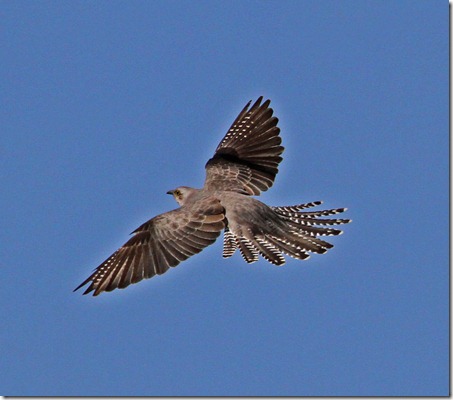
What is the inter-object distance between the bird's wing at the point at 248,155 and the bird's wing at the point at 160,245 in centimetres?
125

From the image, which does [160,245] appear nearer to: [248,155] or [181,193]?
[181,193]

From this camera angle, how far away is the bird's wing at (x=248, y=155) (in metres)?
15.2

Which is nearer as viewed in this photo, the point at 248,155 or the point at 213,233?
the point at 213,233

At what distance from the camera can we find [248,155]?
15.8 meters

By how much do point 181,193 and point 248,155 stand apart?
157cm

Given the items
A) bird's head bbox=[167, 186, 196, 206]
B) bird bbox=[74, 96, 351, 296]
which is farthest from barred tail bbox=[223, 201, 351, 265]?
bird's head bbox=[167, 186, 196, 206]

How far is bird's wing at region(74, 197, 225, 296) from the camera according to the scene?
13039mm

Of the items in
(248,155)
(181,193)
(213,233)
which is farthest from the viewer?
(248,155)

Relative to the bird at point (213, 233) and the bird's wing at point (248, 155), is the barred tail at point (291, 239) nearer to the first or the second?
the bird at point (213, 233)

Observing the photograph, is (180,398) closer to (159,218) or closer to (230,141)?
(159,218)

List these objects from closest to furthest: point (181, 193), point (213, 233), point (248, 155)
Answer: point (213, 233)
point (181, 193)
point (248, 155)

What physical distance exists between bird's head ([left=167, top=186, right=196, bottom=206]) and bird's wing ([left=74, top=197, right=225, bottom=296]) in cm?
79

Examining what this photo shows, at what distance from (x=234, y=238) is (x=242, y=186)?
1.66 m

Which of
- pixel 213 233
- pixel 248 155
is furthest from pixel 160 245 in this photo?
pixel 248 155
